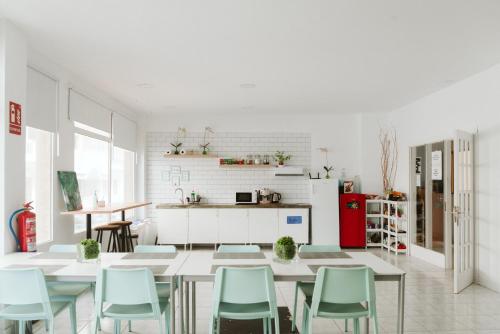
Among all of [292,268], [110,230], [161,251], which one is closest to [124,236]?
[110,230]

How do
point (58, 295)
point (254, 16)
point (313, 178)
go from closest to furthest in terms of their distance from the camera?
A: point (58, 295)
point (254, 16)
point (313, 178)

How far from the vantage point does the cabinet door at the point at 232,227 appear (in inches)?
297

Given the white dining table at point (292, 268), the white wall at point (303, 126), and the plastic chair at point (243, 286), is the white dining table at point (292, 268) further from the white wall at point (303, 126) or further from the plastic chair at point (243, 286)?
the white wall at point (303, 126)

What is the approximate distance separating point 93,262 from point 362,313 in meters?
2.16

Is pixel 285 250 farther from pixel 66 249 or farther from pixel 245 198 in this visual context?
pixel 245 198

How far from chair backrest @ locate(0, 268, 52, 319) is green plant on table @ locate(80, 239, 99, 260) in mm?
455

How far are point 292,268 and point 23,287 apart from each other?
6.34 ft

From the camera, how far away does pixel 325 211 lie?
755cm

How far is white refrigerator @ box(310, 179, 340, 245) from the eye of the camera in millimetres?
7543

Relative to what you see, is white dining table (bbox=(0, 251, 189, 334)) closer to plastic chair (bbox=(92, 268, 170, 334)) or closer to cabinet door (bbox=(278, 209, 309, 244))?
plastic chair (bbox=(92, 268, 170, 334))

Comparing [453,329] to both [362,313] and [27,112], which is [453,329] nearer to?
[362,313]

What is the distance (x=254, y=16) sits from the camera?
3.38 metres

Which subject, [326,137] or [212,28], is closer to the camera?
[212,28]

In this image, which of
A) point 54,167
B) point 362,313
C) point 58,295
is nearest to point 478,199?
point 362,313
